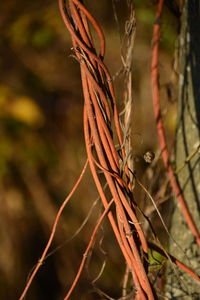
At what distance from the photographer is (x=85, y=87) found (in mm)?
957

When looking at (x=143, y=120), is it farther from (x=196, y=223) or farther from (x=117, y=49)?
(x=196, y=223)

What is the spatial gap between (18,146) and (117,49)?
82cm

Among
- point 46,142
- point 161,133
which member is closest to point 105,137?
point 161,133

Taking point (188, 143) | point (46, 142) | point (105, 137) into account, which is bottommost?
point (46, 142)

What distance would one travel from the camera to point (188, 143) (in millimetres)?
1301

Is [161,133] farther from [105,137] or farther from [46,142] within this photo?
[46,142]

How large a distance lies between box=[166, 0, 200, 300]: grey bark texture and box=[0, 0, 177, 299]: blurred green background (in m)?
1.41

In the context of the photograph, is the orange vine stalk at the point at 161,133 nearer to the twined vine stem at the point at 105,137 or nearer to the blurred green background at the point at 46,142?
the twined vine stem at the point at 105,137

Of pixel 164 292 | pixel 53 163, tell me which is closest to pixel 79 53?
pixel 164 292

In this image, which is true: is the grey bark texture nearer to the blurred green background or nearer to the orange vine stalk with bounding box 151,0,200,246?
the orange vine stalk with bounding box 151,0,200,246

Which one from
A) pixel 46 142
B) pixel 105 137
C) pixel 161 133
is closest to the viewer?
pixel 105 137

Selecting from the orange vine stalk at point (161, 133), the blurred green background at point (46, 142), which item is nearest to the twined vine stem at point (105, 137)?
the orange vine stalk at point (161, 133)

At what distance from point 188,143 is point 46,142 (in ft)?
6.35

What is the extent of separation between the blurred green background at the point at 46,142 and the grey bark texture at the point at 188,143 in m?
1.41
